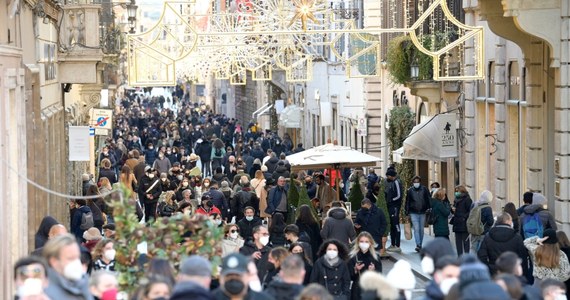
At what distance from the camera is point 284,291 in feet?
44.0

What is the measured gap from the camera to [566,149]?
82.2 ft

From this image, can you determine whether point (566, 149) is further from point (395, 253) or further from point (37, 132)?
point (37, 132)

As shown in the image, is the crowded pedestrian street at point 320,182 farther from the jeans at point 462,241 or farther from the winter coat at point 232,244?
the winter coat at point 232,244

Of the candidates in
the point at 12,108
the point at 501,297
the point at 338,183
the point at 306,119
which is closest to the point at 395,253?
the point at 338,183

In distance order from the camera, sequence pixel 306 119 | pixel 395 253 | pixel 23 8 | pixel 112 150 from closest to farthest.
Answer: pixel 23 8
pixel 395 253
pixel 112 150
pixel 306 119

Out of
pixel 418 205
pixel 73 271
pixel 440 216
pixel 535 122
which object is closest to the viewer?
pixel 73 271

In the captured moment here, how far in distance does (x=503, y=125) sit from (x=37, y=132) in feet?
35.0

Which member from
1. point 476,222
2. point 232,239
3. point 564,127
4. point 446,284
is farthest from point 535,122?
point 446,284

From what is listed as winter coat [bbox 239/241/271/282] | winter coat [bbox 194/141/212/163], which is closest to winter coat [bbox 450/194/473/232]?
winter coat [bbox 239/241/271/282]

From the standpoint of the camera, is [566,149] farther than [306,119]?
No

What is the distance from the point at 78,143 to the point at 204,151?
22170mm

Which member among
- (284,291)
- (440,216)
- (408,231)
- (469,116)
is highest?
(469,116)

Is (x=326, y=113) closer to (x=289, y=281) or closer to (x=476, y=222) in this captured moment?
(x=476, y=222)

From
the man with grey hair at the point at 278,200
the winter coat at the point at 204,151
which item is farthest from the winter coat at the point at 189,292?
the winter coat at the point at 204,151
